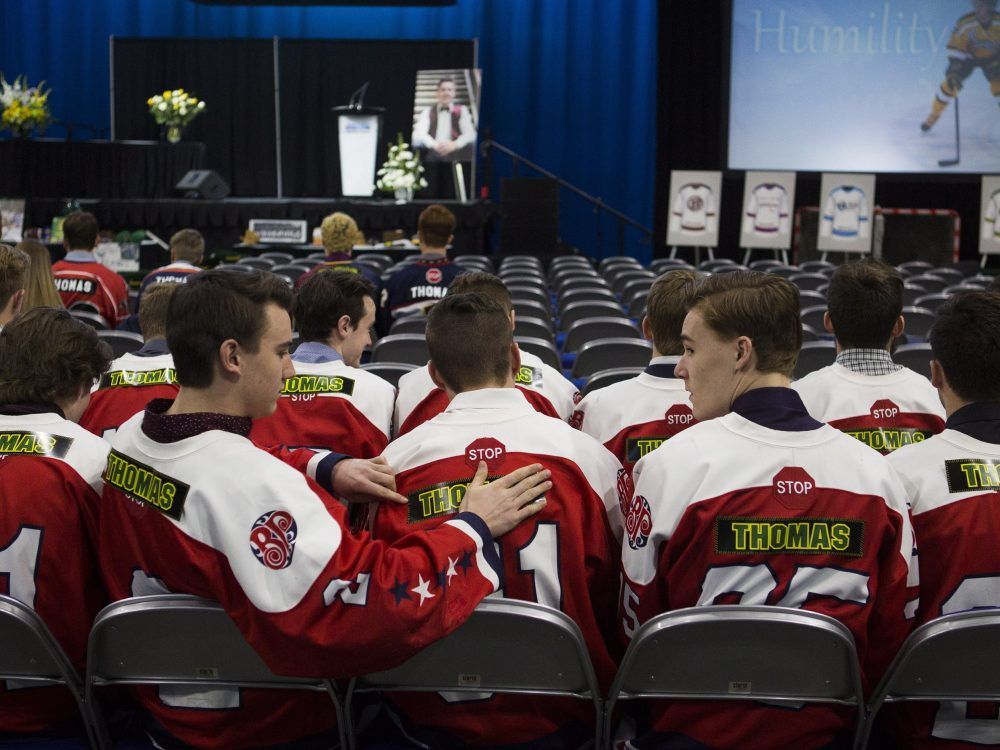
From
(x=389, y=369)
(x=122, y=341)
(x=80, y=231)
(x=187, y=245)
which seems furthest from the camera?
(x=187, y=245)

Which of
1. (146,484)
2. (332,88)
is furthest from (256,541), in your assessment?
(332,88)

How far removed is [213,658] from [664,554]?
0.85 metres

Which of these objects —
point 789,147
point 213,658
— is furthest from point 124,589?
point 789,147

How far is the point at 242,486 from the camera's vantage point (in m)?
1.71

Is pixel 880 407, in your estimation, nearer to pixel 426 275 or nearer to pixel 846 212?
pixel 426 275

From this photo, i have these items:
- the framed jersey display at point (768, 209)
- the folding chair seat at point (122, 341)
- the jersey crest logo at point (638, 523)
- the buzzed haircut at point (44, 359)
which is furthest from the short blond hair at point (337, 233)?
the framed jersey display at point (768, 209)

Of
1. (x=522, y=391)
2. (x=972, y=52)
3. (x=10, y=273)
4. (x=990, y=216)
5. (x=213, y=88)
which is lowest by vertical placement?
(x=522, y=391)

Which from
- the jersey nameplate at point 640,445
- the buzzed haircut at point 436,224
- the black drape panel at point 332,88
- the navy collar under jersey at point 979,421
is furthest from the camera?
the black drape panel at point 332,88

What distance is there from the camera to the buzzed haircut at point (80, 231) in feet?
21.5

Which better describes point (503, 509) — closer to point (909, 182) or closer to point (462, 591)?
point (462, 591)

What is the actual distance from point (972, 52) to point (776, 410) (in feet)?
49.8

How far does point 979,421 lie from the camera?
215 cm

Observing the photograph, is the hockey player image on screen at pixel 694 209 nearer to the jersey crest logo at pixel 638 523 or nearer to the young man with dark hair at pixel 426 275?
the young man with dark hair at pixel 426 275

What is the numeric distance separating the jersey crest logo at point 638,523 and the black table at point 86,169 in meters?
13.7
